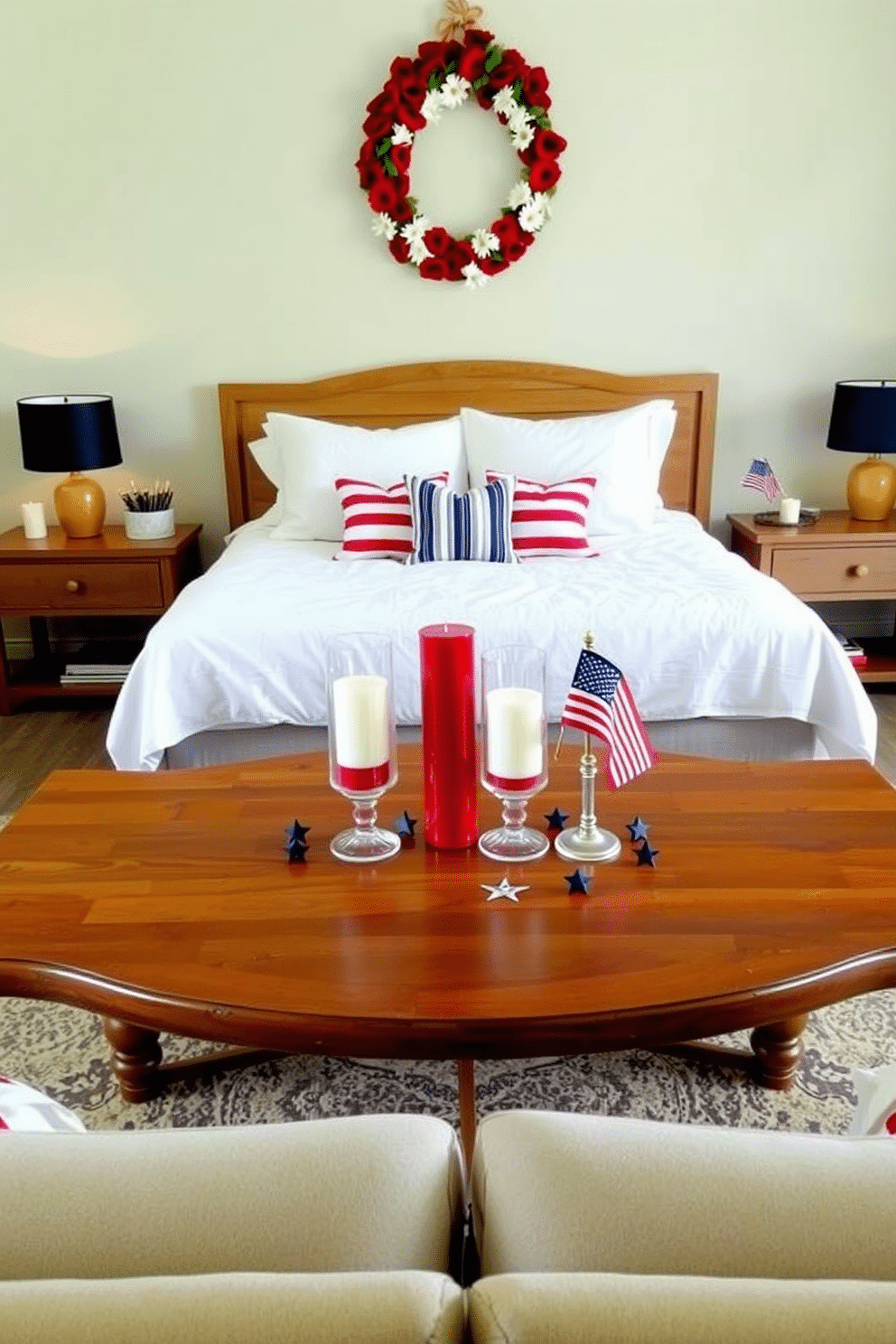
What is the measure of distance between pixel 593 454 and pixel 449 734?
2211 millimetres

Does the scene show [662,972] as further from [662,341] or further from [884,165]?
[884,165]

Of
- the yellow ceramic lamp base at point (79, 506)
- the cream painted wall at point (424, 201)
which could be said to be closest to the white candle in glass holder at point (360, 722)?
the yellow ceramic lamp base at point (79, 506)

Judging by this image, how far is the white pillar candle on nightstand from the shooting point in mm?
3748

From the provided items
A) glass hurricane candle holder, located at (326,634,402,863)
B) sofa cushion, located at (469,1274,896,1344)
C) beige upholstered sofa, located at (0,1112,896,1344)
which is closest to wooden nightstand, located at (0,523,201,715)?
glass hurricane candle holder, located at (326,634,402,863)

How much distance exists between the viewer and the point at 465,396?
392 cm

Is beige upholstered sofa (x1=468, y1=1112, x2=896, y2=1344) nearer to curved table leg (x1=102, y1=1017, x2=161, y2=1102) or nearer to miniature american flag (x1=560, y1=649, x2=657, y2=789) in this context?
miniature american flag (x1=560, y1=649, x2=657, y2=789)

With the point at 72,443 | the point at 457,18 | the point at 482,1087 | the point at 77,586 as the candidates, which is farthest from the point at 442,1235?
the point at 457,18

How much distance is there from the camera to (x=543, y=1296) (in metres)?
0.60

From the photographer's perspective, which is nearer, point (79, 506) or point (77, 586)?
point (77, 586)

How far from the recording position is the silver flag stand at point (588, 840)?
5.33 feet

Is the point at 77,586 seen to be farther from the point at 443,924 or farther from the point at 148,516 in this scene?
the point at 443,924

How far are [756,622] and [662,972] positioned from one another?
1523 millimetres

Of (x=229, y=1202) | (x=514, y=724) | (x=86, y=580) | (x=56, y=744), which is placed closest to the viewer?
(x=229, y=1202)

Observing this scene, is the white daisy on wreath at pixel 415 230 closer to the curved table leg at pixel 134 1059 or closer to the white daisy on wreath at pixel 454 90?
Answer: the white daisy on wreath at pixel 454 90
